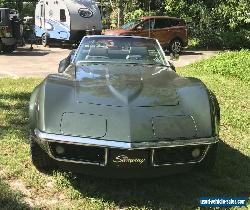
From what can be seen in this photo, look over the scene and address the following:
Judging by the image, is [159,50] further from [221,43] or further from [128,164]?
[221,43]

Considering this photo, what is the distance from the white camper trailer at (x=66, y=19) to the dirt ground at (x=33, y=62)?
5.40ft

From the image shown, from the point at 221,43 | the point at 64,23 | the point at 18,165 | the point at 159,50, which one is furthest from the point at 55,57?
the point at 18,165

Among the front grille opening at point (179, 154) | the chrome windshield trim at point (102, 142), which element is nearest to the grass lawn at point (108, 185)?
the front grille opening at point (179, 154)

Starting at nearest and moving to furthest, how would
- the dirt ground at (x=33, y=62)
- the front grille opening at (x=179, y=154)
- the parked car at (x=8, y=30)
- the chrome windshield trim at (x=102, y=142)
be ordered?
the chrome windshield trim at (x=102, y=142), the front grille opening at (x=179, y=154), the dirt ground at (x=33, y=62), the parked car at (x=8, y=30)

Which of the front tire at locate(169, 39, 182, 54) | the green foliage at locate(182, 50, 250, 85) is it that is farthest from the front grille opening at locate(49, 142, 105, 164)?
the front tire at locate(169, 39, 182, 54)

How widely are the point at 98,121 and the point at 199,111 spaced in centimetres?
102

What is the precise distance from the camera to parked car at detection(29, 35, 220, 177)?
12.6 feet

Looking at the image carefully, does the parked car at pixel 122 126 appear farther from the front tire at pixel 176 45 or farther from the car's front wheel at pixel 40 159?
the front tire at pixel 176 45

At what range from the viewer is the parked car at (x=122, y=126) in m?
3.83

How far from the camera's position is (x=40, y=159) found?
4543 millimetres

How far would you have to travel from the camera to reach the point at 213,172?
16.1ft

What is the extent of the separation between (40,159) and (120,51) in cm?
219

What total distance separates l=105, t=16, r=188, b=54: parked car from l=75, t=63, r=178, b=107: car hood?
13182mm

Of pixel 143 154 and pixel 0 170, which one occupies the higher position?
pixel 143 154
